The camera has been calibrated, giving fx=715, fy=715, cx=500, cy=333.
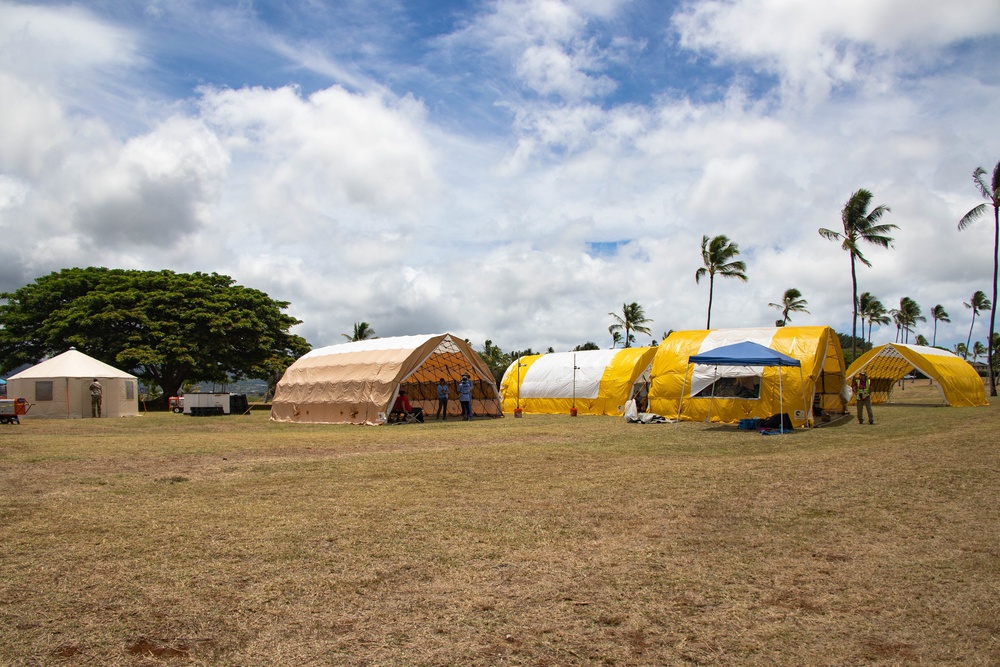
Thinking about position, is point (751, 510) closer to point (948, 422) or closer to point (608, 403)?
point (948, 422)

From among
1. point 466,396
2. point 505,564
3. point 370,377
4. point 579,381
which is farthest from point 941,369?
point 505,564

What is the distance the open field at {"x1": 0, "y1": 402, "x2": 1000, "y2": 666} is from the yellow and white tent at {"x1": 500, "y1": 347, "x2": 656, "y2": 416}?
16.5 metres

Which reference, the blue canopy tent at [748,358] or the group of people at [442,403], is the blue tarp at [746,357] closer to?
the blue canopy tent at [748,358]

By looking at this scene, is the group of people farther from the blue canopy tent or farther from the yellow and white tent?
the blue canopy tent

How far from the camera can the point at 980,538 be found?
6059 millimetres

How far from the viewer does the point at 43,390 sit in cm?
2981

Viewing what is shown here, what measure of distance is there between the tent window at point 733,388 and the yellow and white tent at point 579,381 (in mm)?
4549

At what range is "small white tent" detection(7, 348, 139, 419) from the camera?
2972cm

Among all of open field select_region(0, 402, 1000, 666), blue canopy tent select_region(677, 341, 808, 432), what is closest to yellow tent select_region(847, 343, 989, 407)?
blue canopy tent select_region(677, 341, 808, 432)

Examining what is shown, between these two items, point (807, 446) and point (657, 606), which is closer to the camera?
point (657, 606)

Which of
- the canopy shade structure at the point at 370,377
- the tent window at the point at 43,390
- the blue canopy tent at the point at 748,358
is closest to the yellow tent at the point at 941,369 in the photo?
the blue canopy tent at the point at 748,358

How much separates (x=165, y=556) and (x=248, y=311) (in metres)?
38.0

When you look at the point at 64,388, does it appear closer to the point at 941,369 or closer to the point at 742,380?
the point at 742,380

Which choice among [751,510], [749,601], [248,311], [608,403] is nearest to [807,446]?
[751,510]
